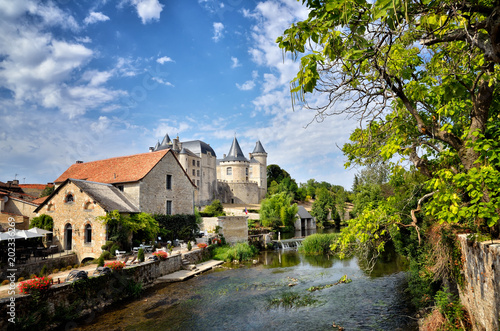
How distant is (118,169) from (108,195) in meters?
4.88

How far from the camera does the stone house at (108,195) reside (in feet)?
55.4

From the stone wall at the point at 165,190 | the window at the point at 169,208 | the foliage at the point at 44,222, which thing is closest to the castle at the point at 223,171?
the stone wall at the point at 165,190

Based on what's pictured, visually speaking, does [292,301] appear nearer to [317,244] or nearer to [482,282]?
[482,282]

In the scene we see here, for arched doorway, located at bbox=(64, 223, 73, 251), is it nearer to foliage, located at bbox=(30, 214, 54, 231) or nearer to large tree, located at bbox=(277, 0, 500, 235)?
foliage, located at bbox=(30, 214, 54, 231)

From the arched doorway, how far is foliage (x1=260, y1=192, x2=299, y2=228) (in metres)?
23.8

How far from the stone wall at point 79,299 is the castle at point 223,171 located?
36360 mm

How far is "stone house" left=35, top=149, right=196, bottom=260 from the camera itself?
16.9 meters

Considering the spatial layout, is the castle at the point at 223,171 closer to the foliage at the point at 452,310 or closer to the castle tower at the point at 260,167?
the castle tower at the point at 260,167

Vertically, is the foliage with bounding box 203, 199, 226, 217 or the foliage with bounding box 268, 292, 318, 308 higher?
the foliage with bounding box 203, 199, 226, 217

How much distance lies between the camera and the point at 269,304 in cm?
1105

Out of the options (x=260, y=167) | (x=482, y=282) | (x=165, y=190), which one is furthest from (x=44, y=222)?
(x=260, y=167)

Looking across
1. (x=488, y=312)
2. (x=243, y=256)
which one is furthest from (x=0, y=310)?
(x=243, y=256)

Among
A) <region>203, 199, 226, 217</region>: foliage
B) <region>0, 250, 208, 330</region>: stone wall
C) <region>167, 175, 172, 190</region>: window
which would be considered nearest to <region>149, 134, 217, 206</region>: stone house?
<region>203, 199, 226, 217</region>: foliage

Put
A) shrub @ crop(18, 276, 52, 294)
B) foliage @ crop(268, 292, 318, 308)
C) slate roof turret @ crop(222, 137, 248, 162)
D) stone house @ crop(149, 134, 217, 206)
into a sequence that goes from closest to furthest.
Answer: shrub @ crop(18, 276, 52, 294), foliage @ crop(268, 292, 318, 308), stone house @ crop(149, 134, 217, 206), slate roof turret @ crop(222, 137, 248, 162)
